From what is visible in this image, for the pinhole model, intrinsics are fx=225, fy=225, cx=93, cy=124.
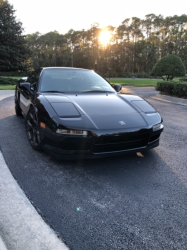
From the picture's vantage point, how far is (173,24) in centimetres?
6244

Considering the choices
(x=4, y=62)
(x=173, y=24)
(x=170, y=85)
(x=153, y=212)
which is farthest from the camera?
(x=173, y=24)

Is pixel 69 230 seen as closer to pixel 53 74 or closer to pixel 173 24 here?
pixel 53 74

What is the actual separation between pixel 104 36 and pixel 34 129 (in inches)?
2627

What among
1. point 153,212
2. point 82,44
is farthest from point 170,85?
point 82,44

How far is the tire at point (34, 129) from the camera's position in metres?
3.39

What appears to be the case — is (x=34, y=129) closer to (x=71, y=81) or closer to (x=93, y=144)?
(x=93, y=144)

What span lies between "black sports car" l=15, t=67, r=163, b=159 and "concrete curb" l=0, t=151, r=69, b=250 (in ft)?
2.74

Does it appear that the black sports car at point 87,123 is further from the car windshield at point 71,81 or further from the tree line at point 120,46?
the tree line at point 120,46

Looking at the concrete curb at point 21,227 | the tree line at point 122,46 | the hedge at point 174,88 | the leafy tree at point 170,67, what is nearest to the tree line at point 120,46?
the tree line at point 122,46

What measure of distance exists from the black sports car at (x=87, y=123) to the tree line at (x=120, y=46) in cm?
5613

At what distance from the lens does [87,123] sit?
9.45 feet

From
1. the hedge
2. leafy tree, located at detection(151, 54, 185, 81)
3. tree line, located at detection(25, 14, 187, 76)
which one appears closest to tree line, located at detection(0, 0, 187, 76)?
tree line, located at detection(25, 14, 187, 76)

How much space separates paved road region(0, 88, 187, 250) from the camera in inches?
72.1

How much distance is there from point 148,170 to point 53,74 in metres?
2.59
